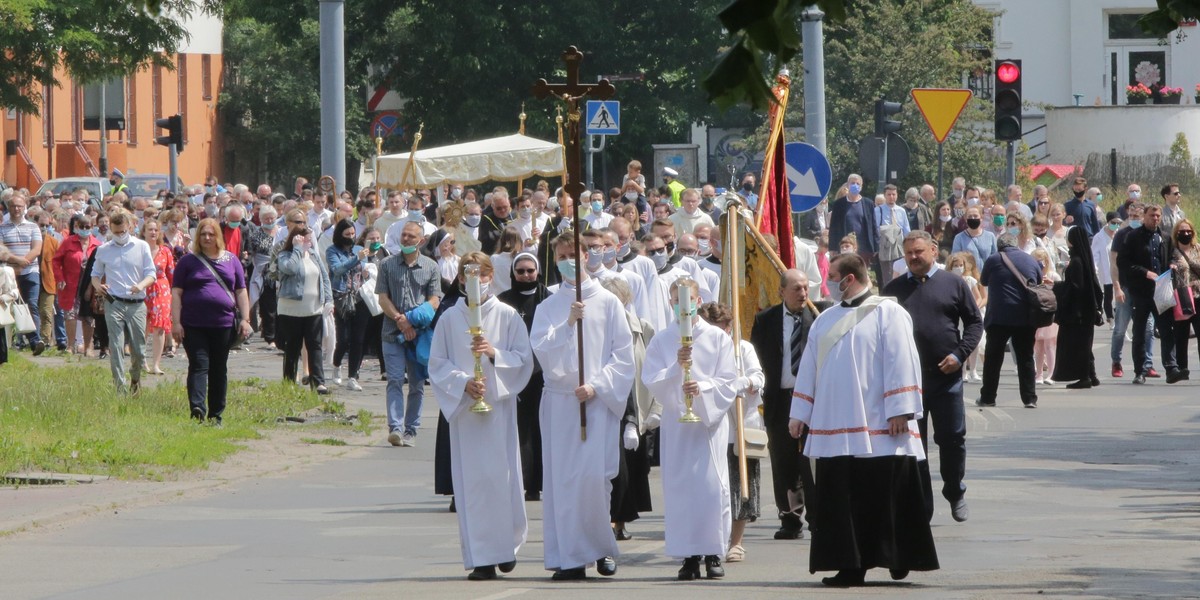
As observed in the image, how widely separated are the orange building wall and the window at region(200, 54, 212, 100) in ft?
0.25

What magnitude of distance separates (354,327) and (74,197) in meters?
9.15

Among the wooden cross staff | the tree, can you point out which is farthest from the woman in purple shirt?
the tree

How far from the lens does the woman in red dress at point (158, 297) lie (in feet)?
71.9

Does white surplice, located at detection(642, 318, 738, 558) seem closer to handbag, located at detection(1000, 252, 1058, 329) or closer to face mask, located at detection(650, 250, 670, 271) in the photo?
face mask, located at detection(650, 250, 670, 271)

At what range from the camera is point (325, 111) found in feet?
81.7

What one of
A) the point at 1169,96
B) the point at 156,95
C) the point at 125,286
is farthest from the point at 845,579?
the point at 156,95

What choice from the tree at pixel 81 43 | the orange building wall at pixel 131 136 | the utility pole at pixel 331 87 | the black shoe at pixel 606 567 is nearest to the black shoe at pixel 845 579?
the black shoe at pixel 606 567

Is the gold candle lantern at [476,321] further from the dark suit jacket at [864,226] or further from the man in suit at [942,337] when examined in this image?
the dark suit jacket at [864,226]

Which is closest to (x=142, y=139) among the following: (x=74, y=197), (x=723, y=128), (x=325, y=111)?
(x=723, y=128)

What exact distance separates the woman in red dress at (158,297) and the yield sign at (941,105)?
819 centimetres

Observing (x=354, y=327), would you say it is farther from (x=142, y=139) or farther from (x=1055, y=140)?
(x=142, y=139)

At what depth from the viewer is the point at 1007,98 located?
882 inches

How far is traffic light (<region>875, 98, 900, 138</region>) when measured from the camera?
23.5 metres

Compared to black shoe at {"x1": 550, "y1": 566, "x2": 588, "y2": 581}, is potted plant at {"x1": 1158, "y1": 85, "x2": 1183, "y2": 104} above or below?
above
